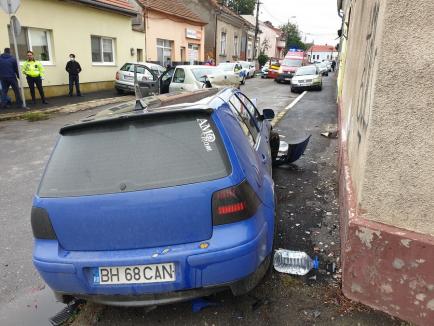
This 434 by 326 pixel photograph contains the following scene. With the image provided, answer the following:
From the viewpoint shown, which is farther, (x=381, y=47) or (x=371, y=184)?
(x=371, y=184)

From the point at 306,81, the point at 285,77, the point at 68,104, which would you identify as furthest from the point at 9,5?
the point at 285,77

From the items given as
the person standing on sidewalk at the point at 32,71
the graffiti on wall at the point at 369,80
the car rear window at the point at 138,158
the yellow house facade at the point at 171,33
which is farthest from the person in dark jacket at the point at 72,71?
the graffiti on wall at the point at 369,80

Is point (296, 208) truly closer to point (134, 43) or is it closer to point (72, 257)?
point (72, 257)

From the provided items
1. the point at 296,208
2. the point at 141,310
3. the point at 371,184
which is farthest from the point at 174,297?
the point at 296,208

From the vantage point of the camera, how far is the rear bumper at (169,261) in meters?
2.37

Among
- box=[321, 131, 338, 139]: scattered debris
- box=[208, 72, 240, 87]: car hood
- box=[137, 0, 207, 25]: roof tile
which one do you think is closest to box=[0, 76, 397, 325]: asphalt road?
box=[321, 131, 338, 139]: scattered debris

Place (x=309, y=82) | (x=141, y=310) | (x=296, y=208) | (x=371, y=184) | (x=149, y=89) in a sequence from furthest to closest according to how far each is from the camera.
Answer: (x=309, y=82) < (x=149, y=89) < (x=296, y=208) < (x=141, y=310) < (x=371, y=184)

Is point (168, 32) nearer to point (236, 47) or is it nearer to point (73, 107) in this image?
point (73, 107)

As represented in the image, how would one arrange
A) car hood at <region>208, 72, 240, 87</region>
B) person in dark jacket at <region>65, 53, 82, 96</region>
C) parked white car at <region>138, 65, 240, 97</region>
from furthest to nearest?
person in dark jacket at <region>65, 53, 82, 96</region>, car hood at <region>208, 72, 240, 87</region>, parked white car at <region>138, 65, 240, 97</region>

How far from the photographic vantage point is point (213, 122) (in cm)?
261

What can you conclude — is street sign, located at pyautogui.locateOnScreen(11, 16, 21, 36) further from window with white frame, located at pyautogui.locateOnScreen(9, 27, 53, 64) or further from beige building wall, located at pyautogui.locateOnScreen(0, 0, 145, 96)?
window with white frame, located at pyautogui.locateOnScreen(9, 27, 53, 64)

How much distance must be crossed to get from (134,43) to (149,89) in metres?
7.37

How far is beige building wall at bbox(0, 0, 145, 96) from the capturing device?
14141mm

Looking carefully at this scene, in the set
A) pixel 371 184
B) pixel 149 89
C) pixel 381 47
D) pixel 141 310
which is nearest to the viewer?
pixel 381 47
